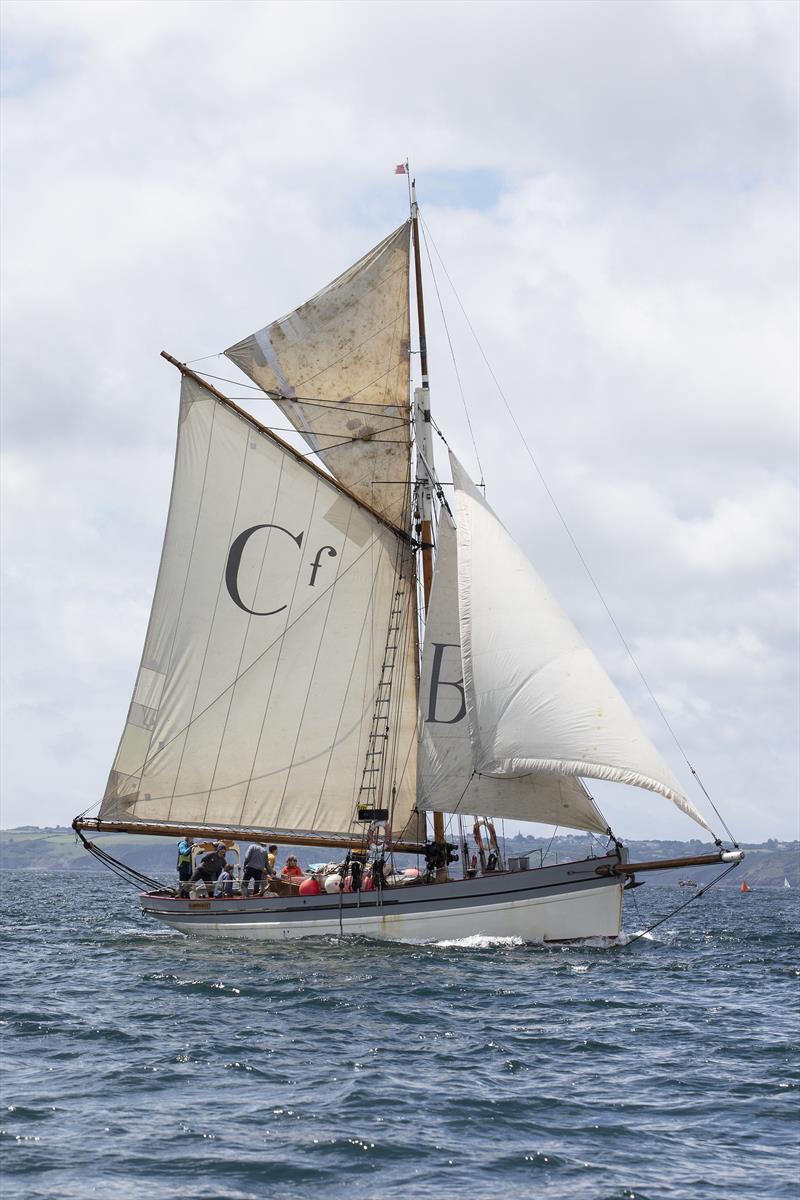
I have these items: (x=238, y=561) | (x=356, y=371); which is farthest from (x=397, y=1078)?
(x=356, y=371)

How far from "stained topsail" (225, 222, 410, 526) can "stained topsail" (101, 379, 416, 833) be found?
1.22 metres

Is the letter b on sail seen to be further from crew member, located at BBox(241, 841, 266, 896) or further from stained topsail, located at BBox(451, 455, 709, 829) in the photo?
crew member, located at BBox(241, 841, 266, 896)

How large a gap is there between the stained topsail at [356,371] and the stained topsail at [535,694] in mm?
5225

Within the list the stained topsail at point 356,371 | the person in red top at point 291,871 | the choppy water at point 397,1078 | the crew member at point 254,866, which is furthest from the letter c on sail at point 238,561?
the choppy water at point 397,1078

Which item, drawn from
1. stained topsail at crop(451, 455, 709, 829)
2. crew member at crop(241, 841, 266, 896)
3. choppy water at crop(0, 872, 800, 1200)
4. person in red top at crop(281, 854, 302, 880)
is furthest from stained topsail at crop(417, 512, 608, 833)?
crew member at crop(241, 841, 266, 896)

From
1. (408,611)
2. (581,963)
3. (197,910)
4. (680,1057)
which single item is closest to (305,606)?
(408,611)

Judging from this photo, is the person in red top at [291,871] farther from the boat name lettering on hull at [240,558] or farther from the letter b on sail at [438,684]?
the boat name lettering on hull at [240,558]

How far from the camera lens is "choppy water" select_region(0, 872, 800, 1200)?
42.3 ft

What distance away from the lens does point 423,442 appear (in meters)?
35.1

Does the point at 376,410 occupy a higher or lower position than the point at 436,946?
higher

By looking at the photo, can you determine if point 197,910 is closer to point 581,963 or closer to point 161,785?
point 161,785

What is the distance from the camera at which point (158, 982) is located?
25.4 m

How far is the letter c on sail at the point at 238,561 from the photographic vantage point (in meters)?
34.3

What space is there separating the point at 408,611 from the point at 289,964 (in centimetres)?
1077
